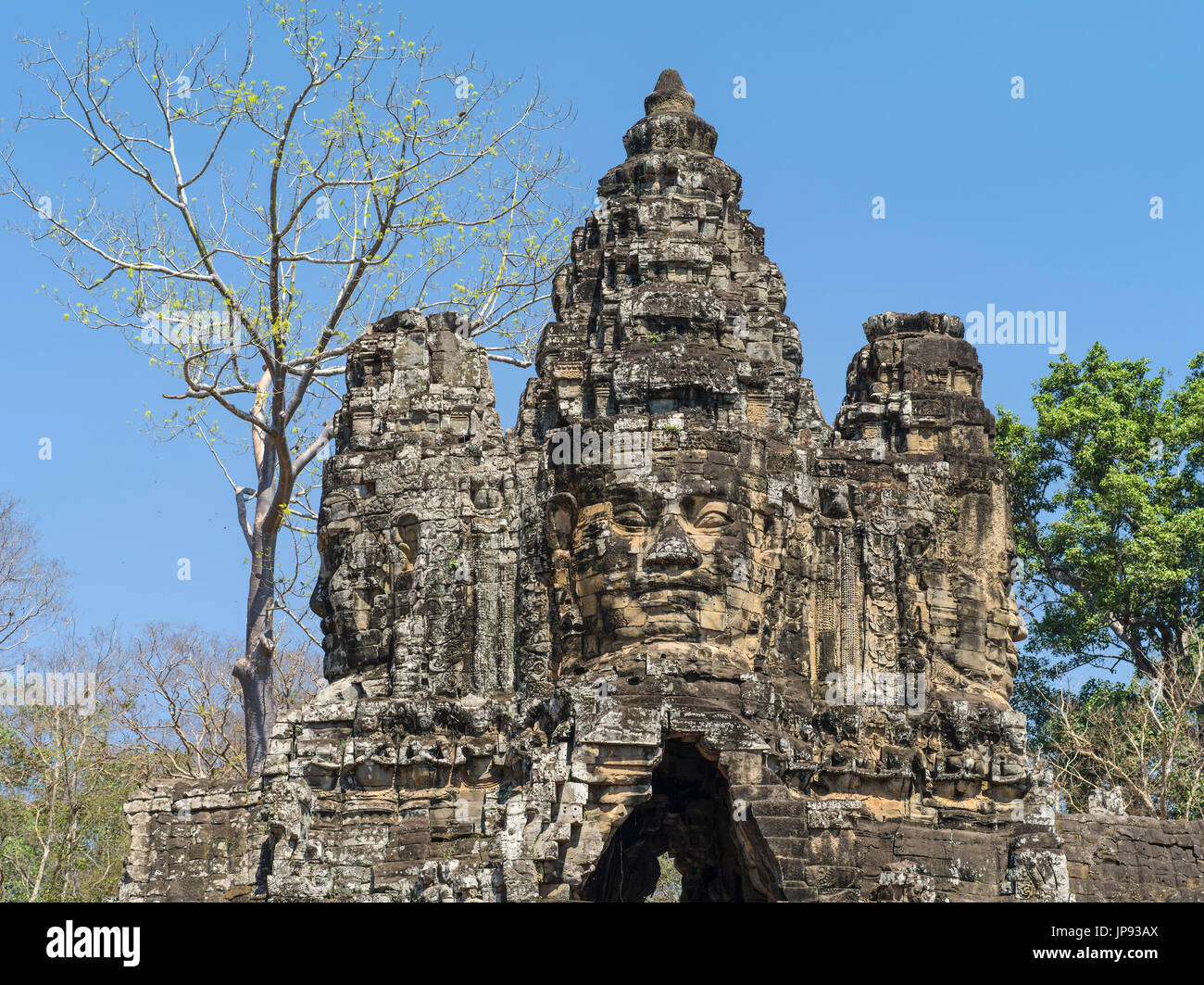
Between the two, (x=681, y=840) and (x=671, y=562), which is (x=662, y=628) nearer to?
(x=671, y=562)

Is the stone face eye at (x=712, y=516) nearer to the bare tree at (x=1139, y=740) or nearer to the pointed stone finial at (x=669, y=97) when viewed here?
the pointed stone finial at (x=669, y=97)

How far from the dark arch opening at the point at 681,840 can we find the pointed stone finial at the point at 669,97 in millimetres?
8272

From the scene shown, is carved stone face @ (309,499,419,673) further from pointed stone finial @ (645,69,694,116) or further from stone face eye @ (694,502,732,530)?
pointed stone finial @ (645,69,694,116)

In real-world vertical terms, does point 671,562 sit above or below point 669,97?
below

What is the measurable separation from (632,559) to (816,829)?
358cm

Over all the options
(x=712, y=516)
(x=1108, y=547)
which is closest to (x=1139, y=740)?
(x=1108, y=547)

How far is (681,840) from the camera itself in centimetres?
2558

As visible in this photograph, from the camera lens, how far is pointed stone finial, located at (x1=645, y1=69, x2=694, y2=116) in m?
26.9

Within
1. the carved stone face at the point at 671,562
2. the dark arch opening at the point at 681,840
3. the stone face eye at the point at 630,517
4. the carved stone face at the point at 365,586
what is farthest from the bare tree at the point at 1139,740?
the carved stone face at the point at 365,586

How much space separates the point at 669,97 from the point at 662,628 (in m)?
7.96

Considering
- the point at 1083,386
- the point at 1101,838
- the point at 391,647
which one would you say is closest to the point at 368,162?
the point at 391,647

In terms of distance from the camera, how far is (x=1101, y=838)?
24.5 metres

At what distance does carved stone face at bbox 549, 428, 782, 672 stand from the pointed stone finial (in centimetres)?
592

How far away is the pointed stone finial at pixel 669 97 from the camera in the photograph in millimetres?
26859
